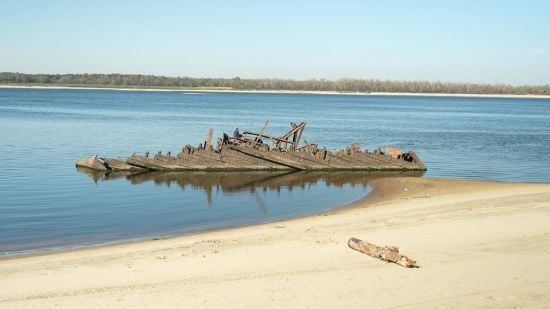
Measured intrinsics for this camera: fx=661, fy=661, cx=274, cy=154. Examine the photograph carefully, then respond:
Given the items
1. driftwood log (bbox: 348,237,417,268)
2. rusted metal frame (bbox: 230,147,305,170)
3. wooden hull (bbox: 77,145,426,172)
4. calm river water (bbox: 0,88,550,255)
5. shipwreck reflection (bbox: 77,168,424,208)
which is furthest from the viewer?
rusted metal frame (bbox: 230,147,305,170)

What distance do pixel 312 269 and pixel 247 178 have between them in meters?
17.2

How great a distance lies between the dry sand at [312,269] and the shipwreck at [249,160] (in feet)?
44.7

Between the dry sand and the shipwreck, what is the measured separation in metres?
13.6

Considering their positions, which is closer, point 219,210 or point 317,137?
point 219,210

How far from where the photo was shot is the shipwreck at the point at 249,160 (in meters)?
29.4

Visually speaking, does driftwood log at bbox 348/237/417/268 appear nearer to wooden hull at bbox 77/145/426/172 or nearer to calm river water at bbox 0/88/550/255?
calm river water at bbox 0/88/550/255

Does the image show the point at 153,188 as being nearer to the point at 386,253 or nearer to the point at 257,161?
the point at 257,161

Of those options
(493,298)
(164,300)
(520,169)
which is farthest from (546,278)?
(520,169)

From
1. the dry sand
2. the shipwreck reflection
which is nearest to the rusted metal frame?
the shipwreck reflection

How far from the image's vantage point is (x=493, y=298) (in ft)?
31.6

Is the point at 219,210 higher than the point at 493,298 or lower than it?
lower

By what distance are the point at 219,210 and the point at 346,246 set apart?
813 cm

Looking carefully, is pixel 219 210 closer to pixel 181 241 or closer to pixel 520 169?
pixel 181 241

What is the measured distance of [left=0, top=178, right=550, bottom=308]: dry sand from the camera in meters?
9.64
